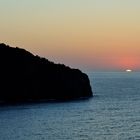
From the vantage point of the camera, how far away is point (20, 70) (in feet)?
616

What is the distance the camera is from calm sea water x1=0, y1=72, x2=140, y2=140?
93.2 m

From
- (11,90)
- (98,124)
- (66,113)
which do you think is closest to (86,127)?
(98,124)

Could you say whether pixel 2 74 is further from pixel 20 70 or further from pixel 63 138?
pixel 63 138

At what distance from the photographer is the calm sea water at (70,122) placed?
306ft

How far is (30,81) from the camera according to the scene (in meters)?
186

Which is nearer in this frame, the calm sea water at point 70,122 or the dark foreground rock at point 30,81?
the calm sea water at point 70,122

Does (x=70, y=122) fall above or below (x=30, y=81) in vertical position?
below

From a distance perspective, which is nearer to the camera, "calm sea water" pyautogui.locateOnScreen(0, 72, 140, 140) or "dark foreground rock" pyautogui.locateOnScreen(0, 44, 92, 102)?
"calm sea water" pyautogui.locateOnScreen(0, 72, 140, 140)

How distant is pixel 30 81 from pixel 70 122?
74066 millimetres

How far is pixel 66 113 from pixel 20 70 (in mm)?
57009

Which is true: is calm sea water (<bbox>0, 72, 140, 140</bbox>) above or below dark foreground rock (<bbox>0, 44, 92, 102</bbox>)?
below

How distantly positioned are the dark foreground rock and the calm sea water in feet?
67.6

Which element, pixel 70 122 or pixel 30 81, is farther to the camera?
pixel 30 81

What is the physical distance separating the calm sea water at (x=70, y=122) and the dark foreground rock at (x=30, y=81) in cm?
2059
